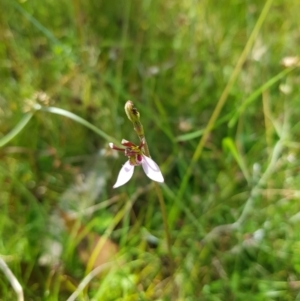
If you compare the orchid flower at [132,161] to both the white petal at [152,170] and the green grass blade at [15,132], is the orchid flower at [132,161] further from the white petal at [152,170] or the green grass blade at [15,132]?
the green grass blade at [15,132]

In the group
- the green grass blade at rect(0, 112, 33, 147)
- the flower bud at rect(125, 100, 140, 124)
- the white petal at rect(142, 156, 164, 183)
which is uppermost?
the green grass blade at rect(0, 112, 33, 147)

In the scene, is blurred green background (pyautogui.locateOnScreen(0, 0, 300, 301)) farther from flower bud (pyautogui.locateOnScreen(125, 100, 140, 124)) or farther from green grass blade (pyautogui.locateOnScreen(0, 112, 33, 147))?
flower bud (pyautogui.locateOnScreen(125, 100, 140, 124))

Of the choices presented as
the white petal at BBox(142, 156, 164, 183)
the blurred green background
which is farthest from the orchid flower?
the blurred green background

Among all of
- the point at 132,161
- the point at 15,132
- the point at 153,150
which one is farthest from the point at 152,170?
the point at 153,150

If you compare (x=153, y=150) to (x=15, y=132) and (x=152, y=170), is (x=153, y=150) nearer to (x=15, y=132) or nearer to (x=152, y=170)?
(x=15, y=132)

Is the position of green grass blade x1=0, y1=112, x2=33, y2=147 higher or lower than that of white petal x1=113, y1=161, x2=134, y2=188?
higher

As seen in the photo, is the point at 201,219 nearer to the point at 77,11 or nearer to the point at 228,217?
the point at 228,217
